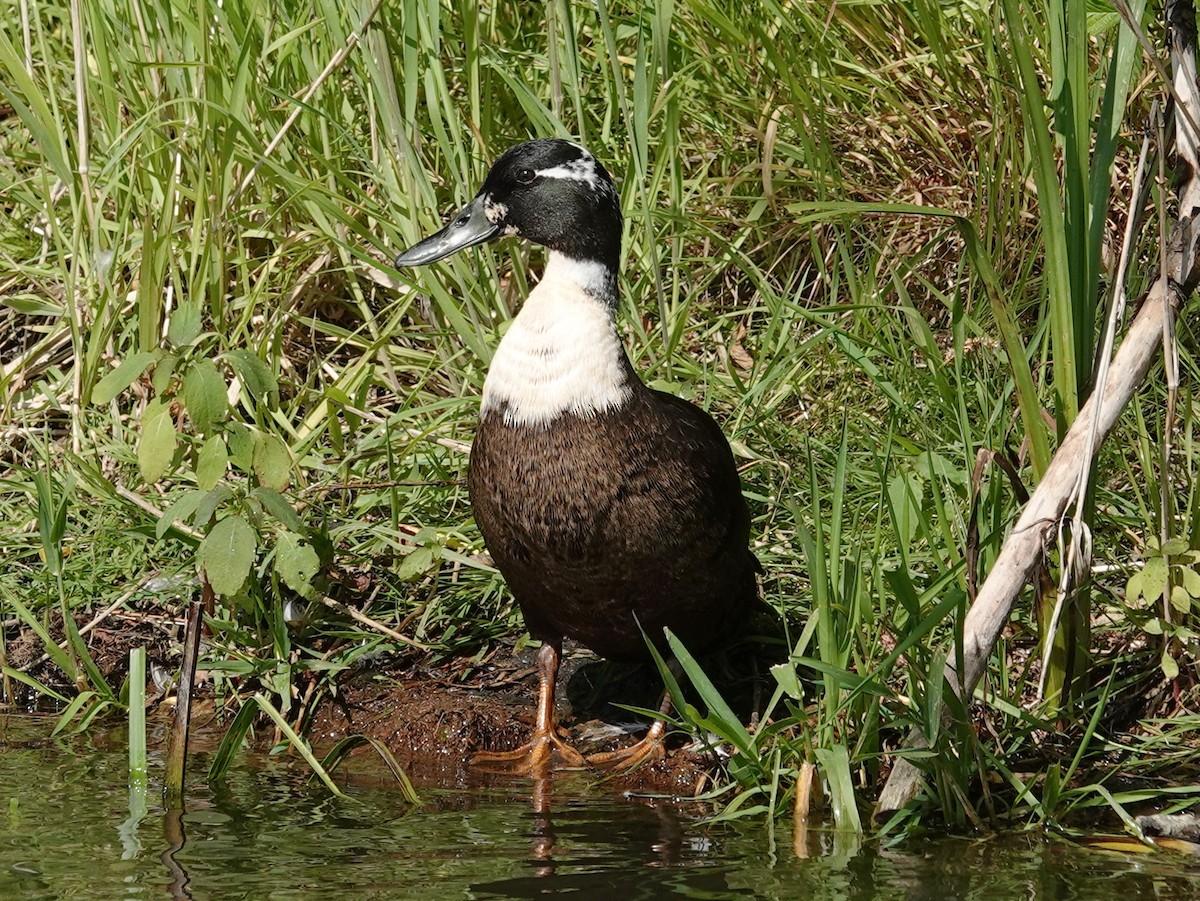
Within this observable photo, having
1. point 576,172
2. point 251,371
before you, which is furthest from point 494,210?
point 251,371

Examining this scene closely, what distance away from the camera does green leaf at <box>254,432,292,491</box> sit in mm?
3422

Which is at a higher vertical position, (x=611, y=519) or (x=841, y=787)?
(x=611, y=519)

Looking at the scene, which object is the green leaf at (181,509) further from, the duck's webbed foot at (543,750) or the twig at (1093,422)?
the twig at (1093,422)

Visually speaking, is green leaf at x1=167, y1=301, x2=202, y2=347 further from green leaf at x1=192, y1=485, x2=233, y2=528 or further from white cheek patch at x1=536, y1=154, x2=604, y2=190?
white cheek patch at x1=536, y1=154, x2=604, y2=190

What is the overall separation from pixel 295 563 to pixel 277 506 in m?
0.26

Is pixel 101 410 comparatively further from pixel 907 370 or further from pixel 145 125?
pixel 907 370

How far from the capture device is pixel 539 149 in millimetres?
3727

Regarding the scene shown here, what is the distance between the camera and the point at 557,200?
3.71 metres

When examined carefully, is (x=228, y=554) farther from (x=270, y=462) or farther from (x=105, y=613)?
(x=105, y=613)

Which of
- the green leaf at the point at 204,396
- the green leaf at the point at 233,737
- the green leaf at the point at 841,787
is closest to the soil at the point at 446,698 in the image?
the green leaf at the point at 233,737

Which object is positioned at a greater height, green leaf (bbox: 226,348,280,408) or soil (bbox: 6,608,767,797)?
green leaf (bbox: 226,348,280,408)

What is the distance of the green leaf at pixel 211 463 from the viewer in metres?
3.34

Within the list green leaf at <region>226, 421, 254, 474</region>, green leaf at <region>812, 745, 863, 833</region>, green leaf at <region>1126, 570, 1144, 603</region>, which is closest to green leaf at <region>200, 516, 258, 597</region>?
green leaf at <region>226, 421, 254, 474</region>

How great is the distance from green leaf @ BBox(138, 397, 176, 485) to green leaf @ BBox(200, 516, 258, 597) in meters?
0.17
